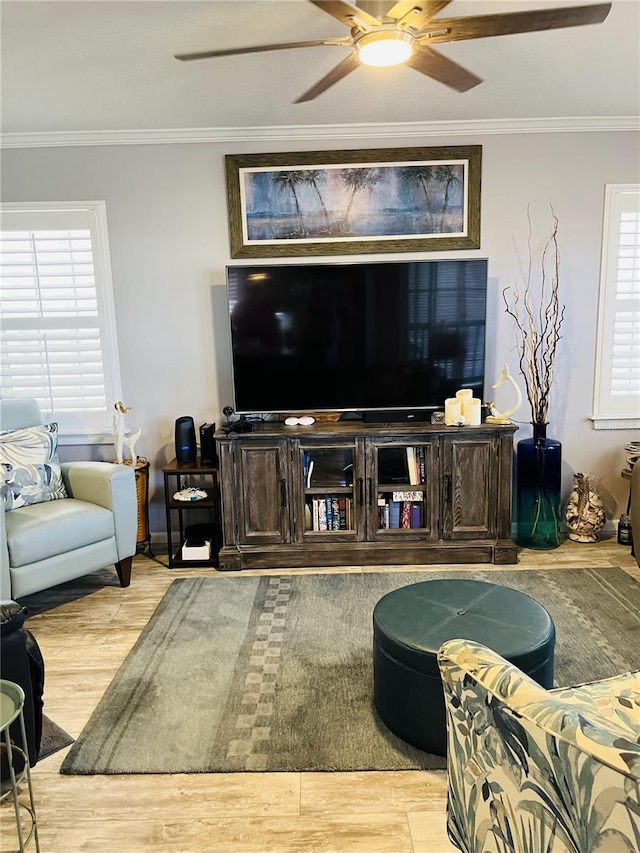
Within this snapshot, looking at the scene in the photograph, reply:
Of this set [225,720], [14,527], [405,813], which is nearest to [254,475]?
[14,527]

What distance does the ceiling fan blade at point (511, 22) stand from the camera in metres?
1.81

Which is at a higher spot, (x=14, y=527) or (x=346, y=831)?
(x=14, y=527)

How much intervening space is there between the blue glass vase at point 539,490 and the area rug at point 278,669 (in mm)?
383

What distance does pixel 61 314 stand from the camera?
13.2 ft

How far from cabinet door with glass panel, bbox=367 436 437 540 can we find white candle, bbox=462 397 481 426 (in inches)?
11.4

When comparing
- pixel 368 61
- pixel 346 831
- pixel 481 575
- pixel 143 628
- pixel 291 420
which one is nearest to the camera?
pixel 346 831

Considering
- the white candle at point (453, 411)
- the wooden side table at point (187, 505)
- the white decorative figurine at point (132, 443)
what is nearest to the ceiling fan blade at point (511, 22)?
the white candle at point (453, 411)

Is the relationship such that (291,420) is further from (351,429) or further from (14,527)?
(14,527)

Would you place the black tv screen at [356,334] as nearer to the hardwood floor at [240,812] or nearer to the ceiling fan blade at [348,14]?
the ceiling fan blade at [348,14]

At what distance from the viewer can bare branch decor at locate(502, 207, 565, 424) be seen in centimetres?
398

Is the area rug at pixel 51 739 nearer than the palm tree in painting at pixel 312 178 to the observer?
Yes

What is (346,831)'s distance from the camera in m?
1.83

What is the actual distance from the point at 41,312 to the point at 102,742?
9.12 ft

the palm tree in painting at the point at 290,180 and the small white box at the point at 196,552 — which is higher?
the palm tree in painting at the point at 290,180
